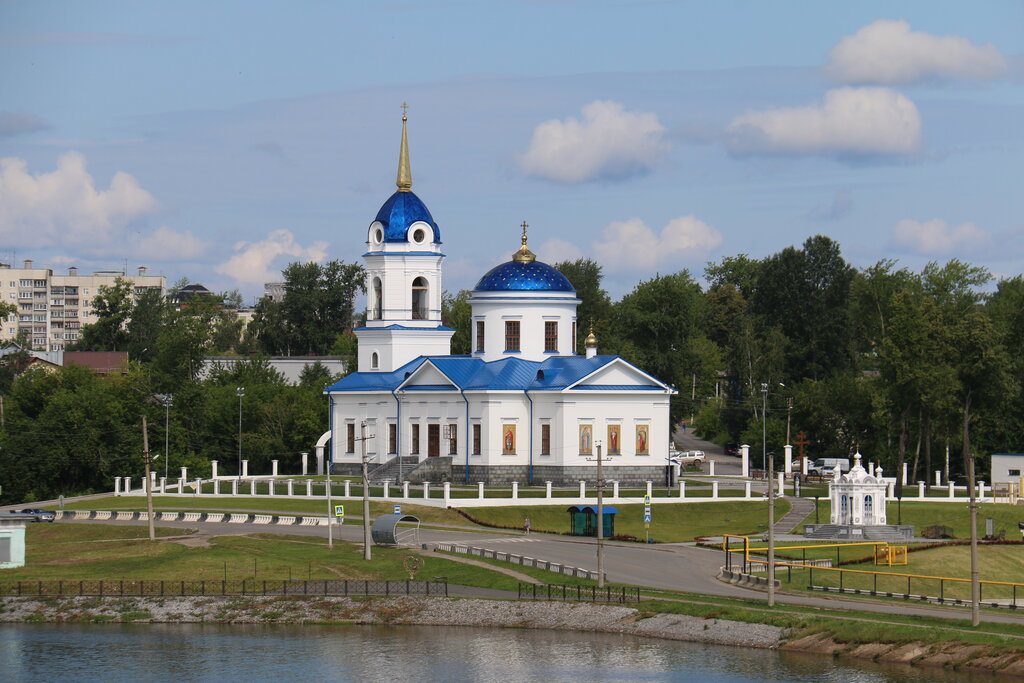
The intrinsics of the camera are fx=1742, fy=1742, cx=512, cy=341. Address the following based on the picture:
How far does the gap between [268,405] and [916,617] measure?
198 feet

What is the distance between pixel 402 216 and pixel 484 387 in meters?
12.7

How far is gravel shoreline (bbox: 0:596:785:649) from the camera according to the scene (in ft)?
179

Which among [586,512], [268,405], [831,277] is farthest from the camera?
[831,277]

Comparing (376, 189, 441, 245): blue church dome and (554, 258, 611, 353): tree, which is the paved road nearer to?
(376, 189, 441, 245): blue church dome

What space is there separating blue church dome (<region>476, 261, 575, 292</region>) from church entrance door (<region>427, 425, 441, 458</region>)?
7.94 m

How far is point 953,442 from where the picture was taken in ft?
312

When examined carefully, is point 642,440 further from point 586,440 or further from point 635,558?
point 635,558

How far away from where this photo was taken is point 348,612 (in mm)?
57562

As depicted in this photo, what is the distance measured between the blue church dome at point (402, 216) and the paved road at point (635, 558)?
24380 mm

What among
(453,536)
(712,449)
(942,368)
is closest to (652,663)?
(453,536)

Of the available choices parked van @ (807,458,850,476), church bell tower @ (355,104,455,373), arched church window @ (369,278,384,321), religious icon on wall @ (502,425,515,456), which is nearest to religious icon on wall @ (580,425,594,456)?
religious icon on wall @ (502,425,515,456)

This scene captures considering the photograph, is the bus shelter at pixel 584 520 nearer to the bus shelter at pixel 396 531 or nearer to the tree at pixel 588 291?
the bus shelter at pixel 396 531

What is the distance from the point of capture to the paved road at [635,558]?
54.0 meters

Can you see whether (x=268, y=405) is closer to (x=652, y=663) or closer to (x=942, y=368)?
(x=942, y=368)
